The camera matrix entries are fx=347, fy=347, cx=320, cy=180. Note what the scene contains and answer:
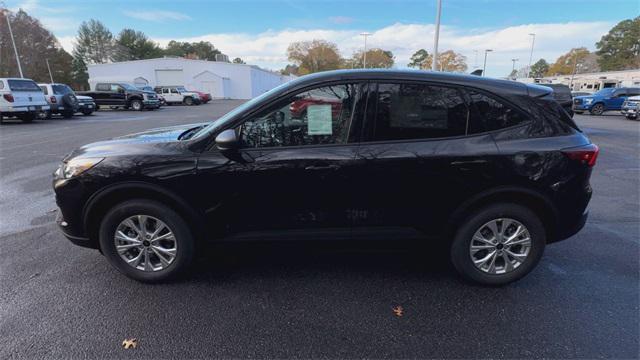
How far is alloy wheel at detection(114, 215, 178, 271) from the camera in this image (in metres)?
2.92

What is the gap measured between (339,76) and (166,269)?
7.21 ft

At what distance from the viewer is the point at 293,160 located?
108 inches

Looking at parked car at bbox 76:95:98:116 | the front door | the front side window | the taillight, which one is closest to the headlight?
the front door

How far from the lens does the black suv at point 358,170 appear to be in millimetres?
2754

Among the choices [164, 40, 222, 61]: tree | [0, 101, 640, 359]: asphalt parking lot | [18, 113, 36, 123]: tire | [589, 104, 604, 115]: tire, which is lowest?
[0, 101, 640, 359]: asphalt parking lot

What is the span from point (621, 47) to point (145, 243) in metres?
105

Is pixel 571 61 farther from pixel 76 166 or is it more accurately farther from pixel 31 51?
pixel 31 51

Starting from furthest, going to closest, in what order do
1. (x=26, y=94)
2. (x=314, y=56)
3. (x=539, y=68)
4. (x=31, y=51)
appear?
(x=539, y=68)
(x=314, y=56)
(x=31, y=51)
(x=26, y=94)

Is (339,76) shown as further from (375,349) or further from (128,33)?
(128,33)

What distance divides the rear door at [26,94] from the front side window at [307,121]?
16.7m

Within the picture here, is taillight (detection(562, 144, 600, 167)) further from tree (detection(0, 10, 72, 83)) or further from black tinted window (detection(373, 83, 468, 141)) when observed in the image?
tree (detection(0, 10, 72, 83))

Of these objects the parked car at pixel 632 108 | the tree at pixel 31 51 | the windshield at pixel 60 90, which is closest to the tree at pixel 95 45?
the tree at pixel 31 51

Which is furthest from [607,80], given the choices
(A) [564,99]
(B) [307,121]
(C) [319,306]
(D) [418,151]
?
(C) [319,306]

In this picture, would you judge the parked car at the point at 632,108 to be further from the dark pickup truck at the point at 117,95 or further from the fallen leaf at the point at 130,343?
the dark pickup truck at the point at 117,95
